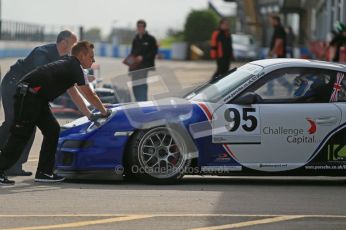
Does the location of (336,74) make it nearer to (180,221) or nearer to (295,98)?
(295,98)

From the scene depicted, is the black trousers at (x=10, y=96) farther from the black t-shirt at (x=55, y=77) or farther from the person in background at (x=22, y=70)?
the black t-shirt at (x=55, y=77)

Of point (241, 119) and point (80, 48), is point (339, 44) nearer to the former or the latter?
point (241, 119)

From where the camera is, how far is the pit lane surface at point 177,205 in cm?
697

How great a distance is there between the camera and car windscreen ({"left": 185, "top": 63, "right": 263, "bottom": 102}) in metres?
9.29

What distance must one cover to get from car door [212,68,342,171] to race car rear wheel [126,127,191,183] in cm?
40

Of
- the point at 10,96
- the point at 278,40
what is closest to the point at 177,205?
the point at 10,96

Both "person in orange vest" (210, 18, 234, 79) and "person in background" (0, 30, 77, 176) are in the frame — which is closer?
"person in background" (0, 30, 77, 176)

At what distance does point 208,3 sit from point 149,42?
51.9 m

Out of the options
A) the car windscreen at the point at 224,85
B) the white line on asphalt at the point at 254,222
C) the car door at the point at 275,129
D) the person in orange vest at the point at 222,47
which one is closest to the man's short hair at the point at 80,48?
the car windscreen at the point at 224,85

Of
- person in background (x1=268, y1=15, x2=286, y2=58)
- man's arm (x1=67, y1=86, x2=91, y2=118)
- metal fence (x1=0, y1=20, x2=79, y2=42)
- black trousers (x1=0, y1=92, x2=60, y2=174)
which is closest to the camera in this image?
black trousers (x1=0, y1=92, x2=60, y2=174)

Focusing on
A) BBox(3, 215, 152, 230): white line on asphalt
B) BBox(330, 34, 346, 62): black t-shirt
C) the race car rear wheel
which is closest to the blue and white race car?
the race car rear wheel

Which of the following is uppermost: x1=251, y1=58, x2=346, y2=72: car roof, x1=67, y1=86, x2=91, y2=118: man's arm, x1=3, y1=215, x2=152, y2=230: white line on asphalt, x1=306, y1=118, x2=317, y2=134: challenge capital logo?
x1=251, y1=58, x2=346, y2=72: car roof

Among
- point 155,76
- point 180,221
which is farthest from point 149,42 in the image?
point 180,221

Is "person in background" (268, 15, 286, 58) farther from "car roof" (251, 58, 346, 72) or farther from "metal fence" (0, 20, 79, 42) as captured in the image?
"metal fence" (0, 20, 79, 42)
